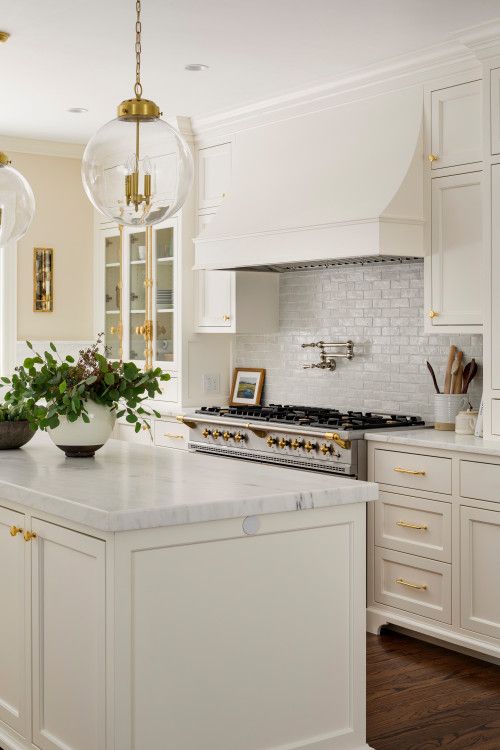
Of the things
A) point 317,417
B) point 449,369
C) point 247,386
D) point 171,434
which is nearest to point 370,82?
point 449,369

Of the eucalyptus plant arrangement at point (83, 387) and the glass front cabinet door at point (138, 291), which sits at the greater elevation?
the glass front cabinet door at point (138, 291)

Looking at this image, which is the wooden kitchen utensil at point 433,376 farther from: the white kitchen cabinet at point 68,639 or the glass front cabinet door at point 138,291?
the white kitchen cabinet at point 68,639

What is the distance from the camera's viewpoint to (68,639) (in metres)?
2.71

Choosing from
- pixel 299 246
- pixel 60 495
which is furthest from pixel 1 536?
pixel 299 246

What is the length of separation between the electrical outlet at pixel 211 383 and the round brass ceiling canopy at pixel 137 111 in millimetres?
3753

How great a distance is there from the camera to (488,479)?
4.12 meters

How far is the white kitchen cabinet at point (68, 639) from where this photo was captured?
254 cm

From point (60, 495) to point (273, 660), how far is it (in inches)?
30.4

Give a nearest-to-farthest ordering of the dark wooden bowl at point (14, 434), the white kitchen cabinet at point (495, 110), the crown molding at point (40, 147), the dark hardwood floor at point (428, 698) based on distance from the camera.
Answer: the dark hardwood floor at point (428, 698)
the dark wooden bowl at point (14, 434)
the white kitchen cabinet at point (495, 110)
the crown molding at point (40, 147)

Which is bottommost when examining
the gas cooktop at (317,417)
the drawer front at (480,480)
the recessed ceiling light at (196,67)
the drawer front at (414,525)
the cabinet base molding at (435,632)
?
the cabinet base molding at (435,632)

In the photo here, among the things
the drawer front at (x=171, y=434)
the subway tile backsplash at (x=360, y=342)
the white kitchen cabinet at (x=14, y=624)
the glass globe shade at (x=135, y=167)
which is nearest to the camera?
the glass globe shade at (x=135, y=167)

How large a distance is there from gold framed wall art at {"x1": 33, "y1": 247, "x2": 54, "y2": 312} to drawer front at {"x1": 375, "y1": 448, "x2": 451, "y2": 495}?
→ 10.9 ft

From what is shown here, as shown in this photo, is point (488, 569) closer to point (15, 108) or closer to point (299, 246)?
point (299, 246)

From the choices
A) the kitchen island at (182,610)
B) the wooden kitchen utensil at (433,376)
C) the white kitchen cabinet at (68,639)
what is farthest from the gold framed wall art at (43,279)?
the white kitchen cabinet at (68,639)
